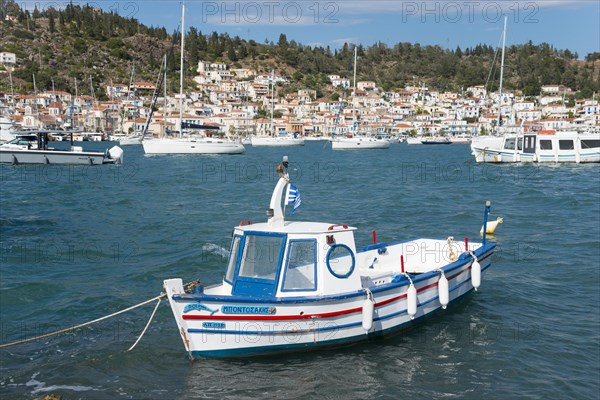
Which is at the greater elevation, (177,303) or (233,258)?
(233,258)

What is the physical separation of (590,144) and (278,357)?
4667 cm

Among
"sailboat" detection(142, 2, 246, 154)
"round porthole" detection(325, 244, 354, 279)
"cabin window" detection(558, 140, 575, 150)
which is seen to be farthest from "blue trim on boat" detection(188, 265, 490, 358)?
"sailboat" detection(142, 2, 246, 154)

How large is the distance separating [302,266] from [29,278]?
8129 millimetres

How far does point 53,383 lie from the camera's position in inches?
376

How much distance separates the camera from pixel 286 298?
9.93 meters

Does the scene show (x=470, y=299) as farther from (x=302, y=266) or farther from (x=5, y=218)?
(x=5, y=218)

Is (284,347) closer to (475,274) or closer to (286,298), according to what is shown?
(286,298)

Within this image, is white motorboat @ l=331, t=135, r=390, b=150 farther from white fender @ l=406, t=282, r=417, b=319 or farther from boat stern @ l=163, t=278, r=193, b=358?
boat stern @ l=163, t=278, r=193, b=358

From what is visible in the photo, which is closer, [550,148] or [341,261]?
[341,261]

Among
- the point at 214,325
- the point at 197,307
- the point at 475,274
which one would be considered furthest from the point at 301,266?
the point at 475,274

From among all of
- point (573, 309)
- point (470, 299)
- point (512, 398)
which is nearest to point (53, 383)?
point (512, 398)

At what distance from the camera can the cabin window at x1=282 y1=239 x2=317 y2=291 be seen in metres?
10.3

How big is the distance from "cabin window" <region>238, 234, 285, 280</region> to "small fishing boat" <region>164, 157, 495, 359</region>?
0.05 ft

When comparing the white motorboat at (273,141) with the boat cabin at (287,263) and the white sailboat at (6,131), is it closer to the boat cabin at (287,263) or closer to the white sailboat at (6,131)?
the white sailboat at (6,131)
